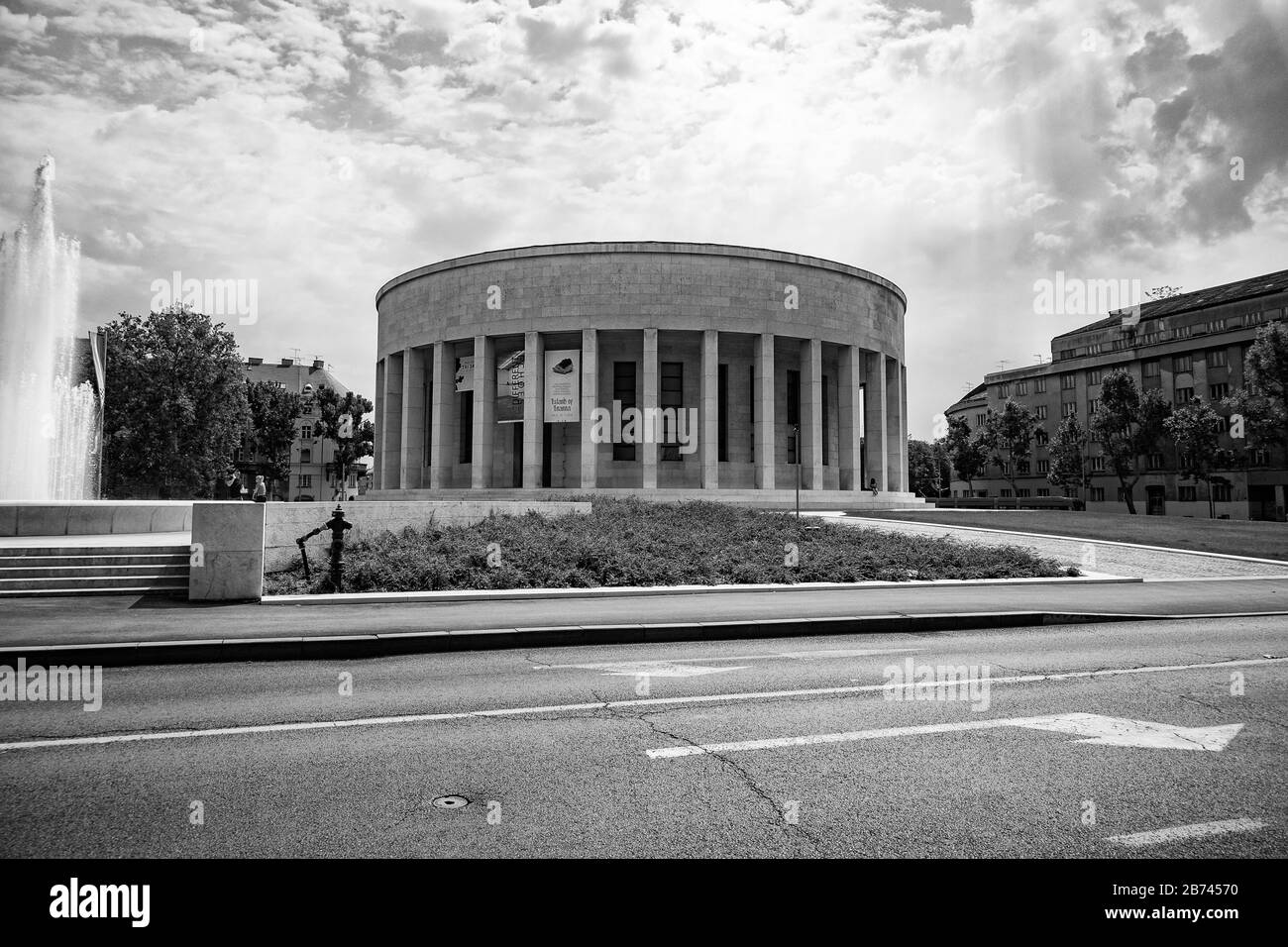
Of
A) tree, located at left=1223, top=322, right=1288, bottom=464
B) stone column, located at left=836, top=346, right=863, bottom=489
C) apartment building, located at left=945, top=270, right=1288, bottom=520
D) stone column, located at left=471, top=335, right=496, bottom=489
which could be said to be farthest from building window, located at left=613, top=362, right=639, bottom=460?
apartment building, located at left=945, top=270, right=1288, bottom=520

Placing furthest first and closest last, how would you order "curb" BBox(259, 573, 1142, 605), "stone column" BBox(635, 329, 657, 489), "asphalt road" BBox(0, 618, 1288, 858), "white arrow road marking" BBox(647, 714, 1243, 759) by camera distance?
"stone column" BBox(635, 329, 657, 489) → "curb" BBox(259, 573, 1142, 605) → "white arrow road marking" BBox(647, 714, 1243, 759) → "asphalt road" BBox(0, 618, 1288, 858)

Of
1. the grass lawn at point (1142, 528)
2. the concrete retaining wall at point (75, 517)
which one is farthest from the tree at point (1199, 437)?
the concrete retaining wall at point (75, 517)

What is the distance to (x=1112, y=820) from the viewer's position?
4.81 m

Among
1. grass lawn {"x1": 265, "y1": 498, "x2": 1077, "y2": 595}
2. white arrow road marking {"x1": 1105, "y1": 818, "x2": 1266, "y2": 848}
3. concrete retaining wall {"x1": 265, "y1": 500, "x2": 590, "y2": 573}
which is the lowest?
white arrow road marking {"x1": 1105, "y1": 818, "x2": 1266, "y2": 848}

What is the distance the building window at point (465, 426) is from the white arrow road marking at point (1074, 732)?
144ft

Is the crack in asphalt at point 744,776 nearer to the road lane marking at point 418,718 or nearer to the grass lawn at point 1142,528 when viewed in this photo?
the road lane marking at point 418,718

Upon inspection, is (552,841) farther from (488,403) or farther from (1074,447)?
(1074,447)

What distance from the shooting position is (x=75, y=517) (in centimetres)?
2114

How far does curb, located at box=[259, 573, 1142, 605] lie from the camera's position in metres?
15.4

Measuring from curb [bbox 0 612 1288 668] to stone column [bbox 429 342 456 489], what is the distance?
36.3 meters

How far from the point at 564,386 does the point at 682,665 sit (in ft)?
112

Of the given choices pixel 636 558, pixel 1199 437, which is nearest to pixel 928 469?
pixel 1199 437

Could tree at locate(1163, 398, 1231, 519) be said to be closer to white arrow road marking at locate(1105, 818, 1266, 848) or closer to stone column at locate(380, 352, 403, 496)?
stone column at locate(380, 352, 403, 496)
